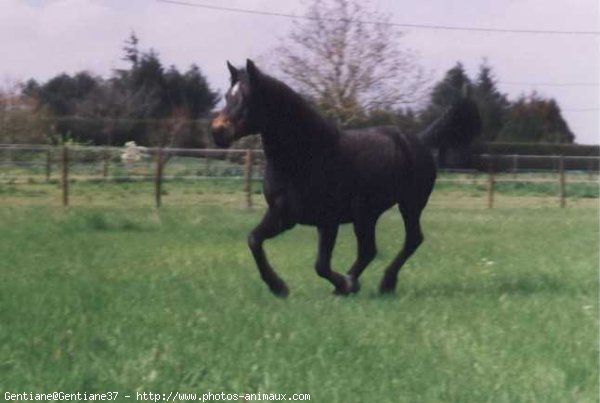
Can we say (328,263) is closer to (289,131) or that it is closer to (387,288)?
(387,288)

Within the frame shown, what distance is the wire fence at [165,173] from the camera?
88.7 ft

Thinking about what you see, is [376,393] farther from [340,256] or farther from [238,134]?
[340,256]

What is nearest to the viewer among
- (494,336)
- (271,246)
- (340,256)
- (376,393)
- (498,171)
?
Answer: (376,393)

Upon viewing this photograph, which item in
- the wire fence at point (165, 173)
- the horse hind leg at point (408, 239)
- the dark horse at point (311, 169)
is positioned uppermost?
the dark horse at point (311, 169)

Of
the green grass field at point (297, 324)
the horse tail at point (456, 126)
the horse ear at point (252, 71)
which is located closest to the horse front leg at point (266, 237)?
the green grass field at point (297, 324)

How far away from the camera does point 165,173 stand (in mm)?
32219

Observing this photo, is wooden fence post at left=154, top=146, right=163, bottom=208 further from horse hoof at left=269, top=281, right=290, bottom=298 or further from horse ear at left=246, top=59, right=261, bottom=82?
horse ear at left=246, top=59, right=261, bottom=82

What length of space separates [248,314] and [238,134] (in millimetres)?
1630

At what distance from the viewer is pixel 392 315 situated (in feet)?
26.2

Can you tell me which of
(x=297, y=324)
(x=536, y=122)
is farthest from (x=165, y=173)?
(x=297, y=324)

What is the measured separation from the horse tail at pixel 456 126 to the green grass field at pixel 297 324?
51.1 inches

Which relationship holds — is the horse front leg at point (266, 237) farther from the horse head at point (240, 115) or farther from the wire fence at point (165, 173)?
the wire fence at point (165, 173)

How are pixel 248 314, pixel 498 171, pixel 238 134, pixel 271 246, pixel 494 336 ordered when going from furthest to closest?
1. pixel 498 171
2. pixel 271 246
3. pixel 238 134
4. pixel 248 314
5. pixel 494 336

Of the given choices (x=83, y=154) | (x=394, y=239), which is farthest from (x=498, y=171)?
(x=394, y=239)
